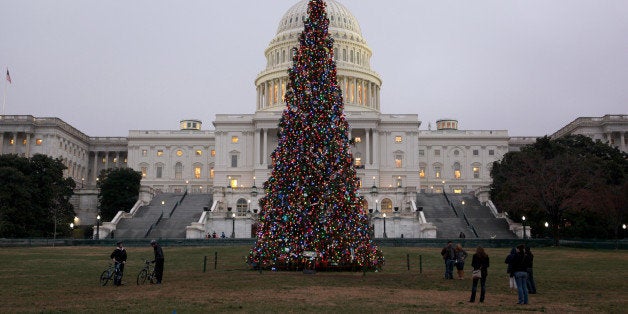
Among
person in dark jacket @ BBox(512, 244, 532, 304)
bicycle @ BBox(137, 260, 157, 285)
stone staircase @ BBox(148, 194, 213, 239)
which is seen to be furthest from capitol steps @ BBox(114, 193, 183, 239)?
person in dark jacket @ BBox(512, 244, 532, 304)

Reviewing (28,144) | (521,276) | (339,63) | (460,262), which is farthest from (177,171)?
(521,276)

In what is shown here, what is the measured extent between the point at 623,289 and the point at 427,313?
1089 cm

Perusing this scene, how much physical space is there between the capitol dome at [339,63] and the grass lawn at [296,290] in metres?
88.8

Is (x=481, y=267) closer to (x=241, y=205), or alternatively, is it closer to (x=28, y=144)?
(x=241, y=205)

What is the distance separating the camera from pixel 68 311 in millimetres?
18406

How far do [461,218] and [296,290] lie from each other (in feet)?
188

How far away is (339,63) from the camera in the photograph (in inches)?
4884

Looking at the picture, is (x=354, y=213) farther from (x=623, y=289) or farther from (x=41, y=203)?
(x=41, y=203)

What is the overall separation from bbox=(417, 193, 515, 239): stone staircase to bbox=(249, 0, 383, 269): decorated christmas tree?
39.7 metres

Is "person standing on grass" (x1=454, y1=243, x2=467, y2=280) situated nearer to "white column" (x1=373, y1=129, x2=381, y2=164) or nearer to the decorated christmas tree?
the decorated christmas tree

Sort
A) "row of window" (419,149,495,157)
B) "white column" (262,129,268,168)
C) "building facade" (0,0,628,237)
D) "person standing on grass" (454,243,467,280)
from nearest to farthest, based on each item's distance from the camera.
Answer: "person standing on grass" (454,243,467,280) < "white column" (262,129,268,168) < "building facade" (0,0,628,237) < "row of window" (419,149,495,157)

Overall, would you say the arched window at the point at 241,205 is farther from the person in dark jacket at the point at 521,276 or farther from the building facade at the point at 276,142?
the person in dark jacket at the point at 521,276

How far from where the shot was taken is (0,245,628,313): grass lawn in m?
19.5

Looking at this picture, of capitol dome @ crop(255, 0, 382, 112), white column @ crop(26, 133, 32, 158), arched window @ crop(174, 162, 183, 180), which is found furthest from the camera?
arched window @ crop(174, 162, 183, 180)
